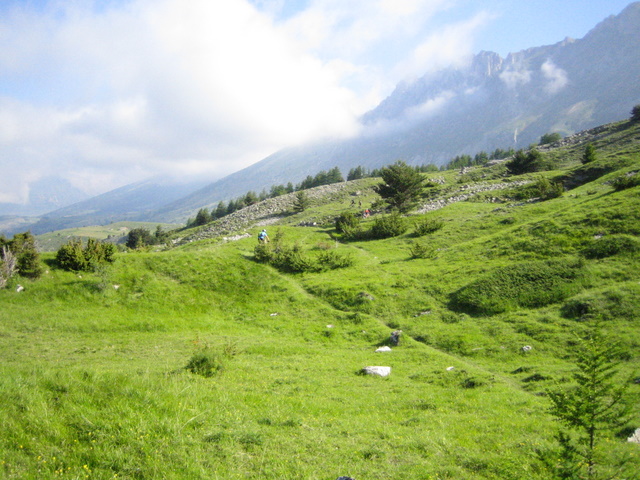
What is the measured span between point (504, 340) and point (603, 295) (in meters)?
5.99

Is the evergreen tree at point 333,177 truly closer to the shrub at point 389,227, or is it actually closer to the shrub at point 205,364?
the shrub at point 389,227

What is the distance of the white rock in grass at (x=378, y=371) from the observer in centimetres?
1460

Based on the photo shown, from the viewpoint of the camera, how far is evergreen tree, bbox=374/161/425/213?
5347 centimetres

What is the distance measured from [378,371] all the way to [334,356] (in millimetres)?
3281

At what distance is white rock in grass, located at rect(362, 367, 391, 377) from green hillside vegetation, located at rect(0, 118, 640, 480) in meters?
0.67

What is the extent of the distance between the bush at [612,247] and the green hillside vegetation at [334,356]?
0.15m

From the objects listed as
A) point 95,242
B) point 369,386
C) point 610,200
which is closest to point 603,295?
point 369,386

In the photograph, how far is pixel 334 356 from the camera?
1733 cm

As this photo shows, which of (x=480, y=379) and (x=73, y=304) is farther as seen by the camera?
(x=73, y=304)

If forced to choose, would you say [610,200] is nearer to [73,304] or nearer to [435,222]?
[435,222]

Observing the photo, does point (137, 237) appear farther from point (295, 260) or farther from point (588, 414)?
point (588, 414)

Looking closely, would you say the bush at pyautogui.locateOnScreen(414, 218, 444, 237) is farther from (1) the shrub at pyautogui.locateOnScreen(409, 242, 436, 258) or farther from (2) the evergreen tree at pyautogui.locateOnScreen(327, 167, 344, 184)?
(2) the evergreen tree at pyautogui.locateOnScreen(327, 167, 344, 184)

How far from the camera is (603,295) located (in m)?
17.4

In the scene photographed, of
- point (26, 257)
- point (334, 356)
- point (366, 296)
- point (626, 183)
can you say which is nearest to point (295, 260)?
point (366, 296)
